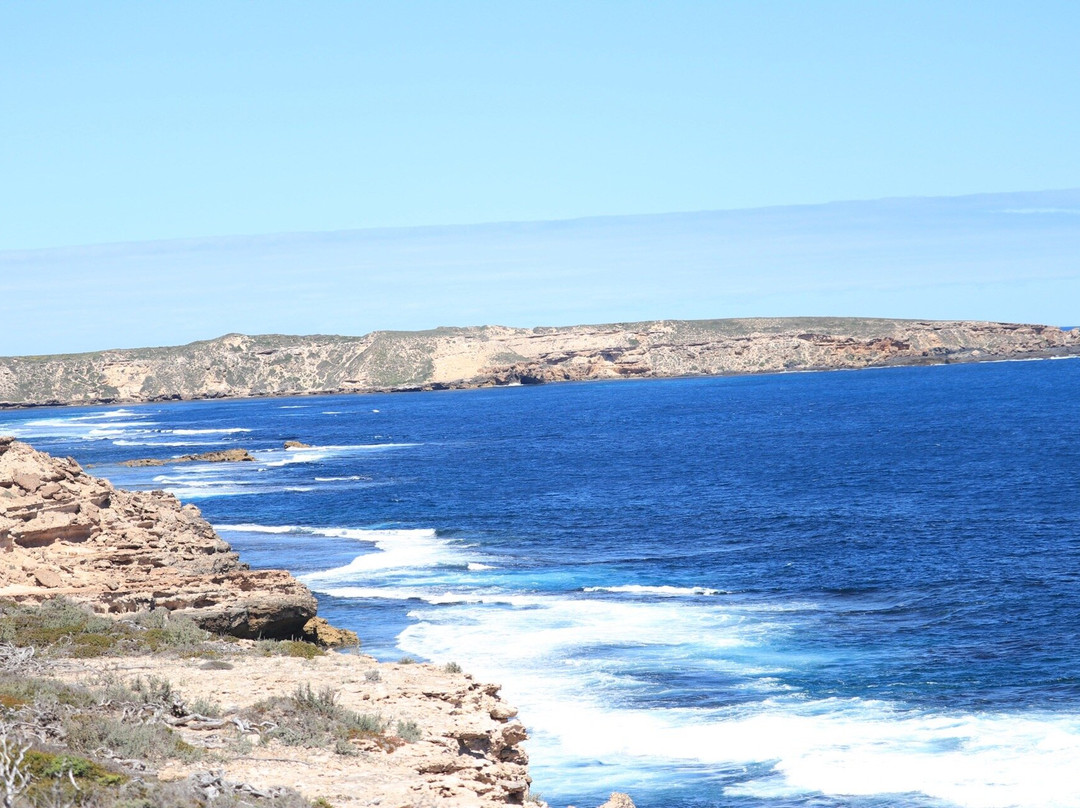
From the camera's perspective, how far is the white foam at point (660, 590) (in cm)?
3578

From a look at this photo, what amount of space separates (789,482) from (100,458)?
4820 cm

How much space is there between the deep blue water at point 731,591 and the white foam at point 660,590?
162mm

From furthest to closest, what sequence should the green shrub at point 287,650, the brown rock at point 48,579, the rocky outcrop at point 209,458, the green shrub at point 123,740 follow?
the rocky outcrop at point 209,458 → the brown rock at point 48,579 → the green shrub at point 287,650 → the green shrub at point 123,740

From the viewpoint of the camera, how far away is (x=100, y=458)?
8512cm

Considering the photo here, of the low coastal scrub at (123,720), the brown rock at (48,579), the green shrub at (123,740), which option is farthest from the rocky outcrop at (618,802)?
the brown rock at (48,579)

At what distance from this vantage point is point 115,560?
26.5 meters

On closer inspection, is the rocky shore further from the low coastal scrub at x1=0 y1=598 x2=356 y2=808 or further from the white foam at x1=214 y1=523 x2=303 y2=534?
the white foam at x1=214 y1=523 x2=303 y2=534

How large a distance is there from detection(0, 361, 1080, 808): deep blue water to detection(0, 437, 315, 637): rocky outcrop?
3991mm

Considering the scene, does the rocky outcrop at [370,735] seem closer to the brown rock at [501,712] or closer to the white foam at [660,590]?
the brown rock at [501,712]

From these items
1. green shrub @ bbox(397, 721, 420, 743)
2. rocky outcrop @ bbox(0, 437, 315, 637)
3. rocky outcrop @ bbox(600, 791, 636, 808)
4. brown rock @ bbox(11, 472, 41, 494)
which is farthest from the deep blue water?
brown rock @ bbox(11, 472, 41, 494)

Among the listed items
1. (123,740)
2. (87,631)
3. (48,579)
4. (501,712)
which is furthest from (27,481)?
(123,740)

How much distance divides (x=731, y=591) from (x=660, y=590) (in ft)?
6.75

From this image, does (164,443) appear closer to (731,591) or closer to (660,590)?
(660,590)

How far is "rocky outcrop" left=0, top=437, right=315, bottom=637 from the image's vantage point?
23.6m
